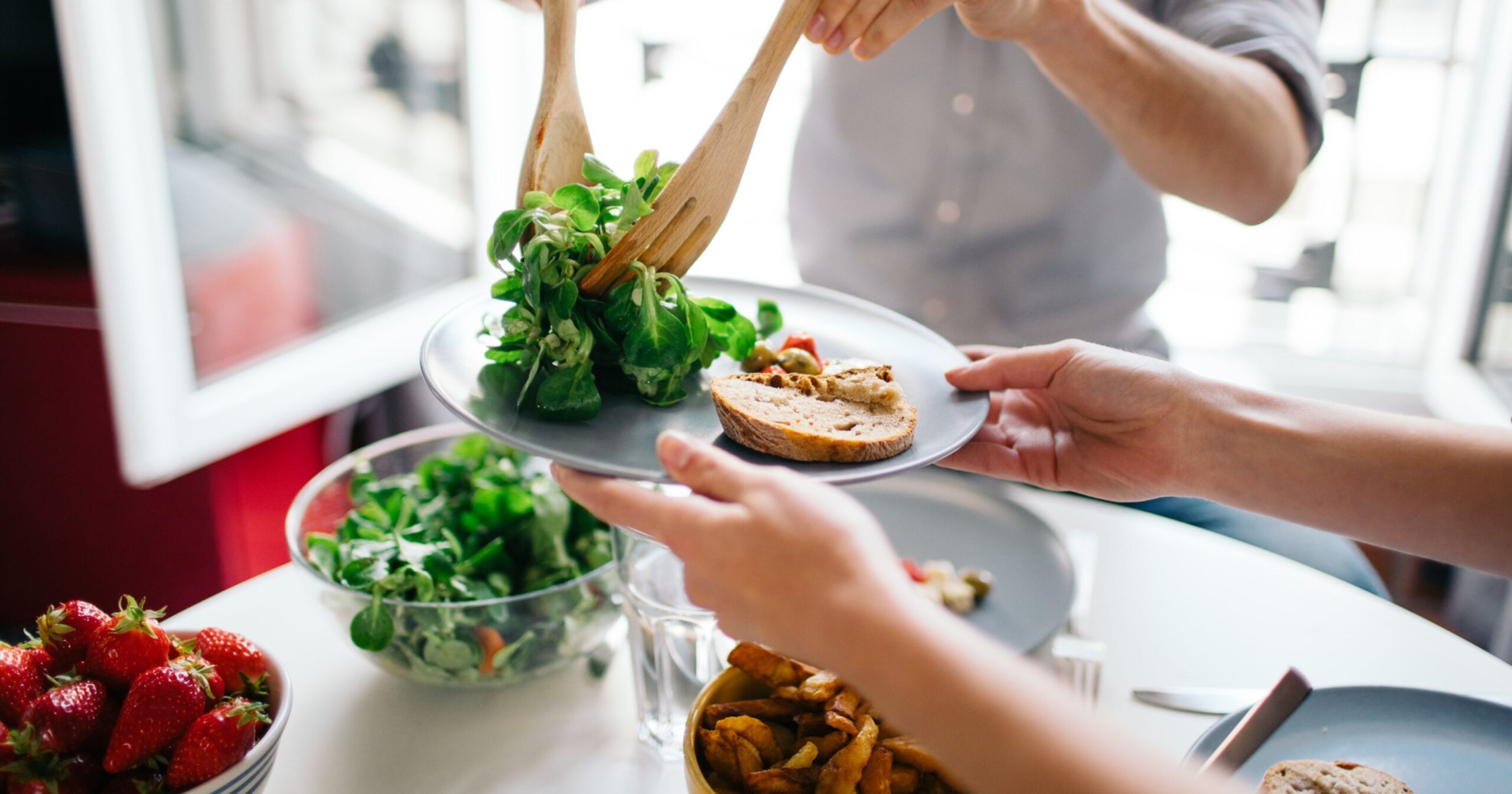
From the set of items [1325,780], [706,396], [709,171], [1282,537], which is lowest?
[1282,537]

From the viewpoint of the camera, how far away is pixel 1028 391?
128 centimetres

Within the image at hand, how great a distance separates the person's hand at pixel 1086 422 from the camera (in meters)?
1.12

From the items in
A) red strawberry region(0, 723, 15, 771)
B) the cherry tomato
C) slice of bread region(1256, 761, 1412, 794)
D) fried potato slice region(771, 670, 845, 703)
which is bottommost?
slice of bread region(1256, 761, 1412, 794)

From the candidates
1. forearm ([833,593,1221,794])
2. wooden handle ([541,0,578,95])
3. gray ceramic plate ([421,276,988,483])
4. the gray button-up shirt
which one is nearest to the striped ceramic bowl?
gray ceramic plate ([421,276,988,483])

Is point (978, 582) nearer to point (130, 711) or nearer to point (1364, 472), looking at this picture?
point (1364, 472)

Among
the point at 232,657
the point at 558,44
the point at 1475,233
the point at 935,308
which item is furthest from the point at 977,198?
the point at 1475,233

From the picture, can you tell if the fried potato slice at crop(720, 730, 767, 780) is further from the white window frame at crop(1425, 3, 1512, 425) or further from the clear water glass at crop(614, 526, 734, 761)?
the white window frame at crop(1425, 3, 1512, 425)

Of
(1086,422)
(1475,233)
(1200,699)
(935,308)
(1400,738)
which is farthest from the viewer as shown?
(1475,233)

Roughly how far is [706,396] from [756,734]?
13.3 inches

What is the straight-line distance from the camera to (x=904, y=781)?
2.74ft

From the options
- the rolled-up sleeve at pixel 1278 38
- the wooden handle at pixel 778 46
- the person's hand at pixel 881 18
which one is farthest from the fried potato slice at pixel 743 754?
the rolled-up sleeve at pixel 1278 38

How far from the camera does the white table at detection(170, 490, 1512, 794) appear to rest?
995 mm

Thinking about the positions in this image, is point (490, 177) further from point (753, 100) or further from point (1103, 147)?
point (753, 100)

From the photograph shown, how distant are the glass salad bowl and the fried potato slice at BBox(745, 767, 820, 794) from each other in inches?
12.2
